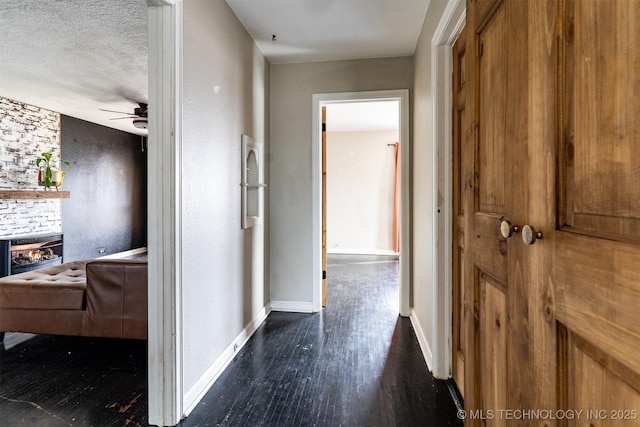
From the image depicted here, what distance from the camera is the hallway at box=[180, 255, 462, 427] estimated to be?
1.68 meters

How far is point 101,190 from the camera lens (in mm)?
6168

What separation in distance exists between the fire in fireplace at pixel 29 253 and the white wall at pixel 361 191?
15.4 ft

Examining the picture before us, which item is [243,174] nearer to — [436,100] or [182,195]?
[182,195]

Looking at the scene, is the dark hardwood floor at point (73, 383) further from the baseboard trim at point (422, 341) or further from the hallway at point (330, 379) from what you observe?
the baseboard trim at point (422, 341)

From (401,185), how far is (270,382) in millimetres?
2028

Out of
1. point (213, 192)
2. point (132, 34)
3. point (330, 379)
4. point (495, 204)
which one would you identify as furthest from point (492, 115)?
point (132, 34)

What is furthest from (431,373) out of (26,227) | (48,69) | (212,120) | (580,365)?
(26,227)

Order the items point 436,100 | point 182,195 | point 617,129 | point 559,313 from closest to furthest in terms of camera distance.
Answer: point 617,129, point 559,313, point 182,195, point 436,100

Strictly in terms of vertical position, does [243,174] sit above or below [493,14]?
below

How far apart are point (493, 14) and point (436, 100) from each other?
1.10 meters

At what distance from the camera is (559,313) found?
64 centimetres

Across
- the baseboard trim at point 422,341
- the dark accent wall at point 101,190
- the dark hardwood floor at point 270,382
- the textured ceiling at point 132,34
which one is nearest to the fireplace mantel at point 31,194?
the dark accent wall at point 101,190

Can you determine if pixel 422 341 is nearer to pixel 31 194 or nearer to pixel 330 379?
pixel 330 379

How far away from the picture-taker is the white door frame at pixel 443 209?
1990 millimetres
